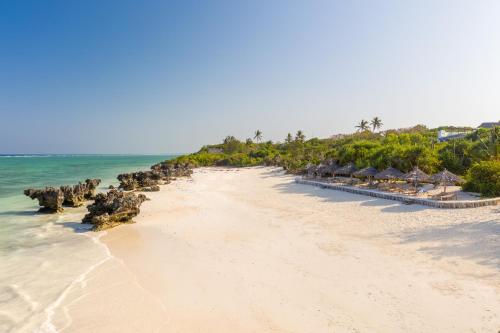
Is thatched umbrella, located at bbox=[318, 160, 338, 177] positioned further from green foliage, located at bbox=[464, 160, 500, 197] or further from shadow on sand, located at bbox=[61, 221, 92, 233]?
shadow on sand, located at bbox=[61, 221, 92, 233]

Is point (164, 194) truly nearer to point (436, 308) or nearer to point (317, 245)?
point (317, 245)

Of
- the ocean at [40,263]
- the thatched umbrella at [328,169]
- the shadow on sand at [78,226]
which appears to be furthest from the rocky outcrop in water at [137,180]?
the thatched umbrella at [328,169]

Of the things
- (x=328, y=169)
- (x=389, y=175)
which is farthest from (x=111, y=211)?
(x=328, y=169)

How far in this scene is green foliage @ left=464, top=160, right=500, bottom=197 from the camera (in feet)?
68.5

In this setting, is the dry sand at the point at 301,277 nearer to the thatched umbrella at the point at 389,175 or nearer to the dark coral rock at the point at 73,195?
the thatched umbrella at the point at 389,175

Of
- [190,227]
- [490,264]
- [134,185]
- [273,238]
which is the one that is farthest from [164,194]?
[490,264]

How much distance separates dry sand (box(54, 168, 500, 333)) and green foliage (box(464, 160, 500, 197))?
4.56m

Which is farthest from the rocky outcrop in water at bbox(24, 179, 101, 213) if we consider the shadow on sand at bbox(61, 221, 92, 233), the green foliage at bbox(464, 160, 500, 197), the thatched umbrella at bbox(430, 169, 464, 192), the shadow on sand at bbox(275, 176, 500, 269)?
the green foliage at bbox(464, 160, 500, 197)

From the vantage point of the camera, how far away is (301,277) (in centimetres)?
1048

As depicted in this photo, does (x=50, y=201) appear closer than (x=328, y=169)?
Yes

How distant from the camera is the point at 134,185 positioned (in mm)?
36344

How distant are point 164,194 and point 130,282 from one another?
21.9m

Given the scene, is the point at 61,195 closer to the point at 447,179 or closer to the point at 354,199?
the point at 354,199

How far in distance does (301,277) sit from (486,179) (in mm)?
18573
